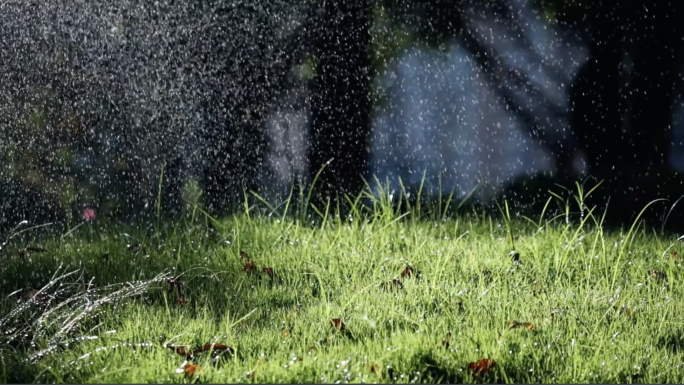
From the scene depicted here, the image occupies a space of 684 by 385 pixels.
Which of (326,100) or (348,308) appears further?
(326,100)

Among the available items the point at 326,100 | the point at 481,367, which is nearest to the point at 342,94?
the point at 326,100

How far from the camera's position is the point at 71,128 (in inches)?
317

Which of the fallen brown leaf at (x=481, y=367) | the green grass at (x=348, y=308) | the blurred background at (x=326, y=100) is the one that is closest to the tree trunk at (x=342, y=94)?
the blurred background at (x=326, y=100)

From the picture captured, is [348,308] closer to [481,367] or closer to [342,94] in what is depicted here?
[481,367]

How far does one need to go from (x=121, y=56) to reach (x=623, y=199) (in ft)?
16.4

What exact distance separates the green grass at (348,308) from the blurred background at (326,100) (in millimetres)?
2377

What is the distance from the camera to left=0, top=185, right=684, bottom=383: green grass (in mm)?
2666

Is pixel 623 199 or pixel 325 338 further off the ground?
pixel 325 338

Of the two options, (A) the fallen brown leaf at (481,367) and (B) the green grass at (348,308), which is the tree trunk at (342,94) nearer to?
(B) the green grass at (348,308)

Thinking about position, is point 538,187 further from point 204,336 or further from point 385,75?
point 204,336

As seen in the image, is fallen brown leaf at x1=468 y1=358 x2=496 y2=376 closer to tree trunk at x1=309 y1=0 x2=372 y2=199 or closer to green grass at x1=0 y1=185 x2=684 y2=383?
green grass at x1=0 y1=185 x2=684 y2=383

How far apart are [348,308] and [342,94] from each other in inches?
167

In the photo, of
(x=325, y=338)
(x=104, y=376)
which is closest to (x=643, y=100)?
(x=325, y=338)

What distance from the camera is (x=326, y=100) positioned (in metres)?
7.40
